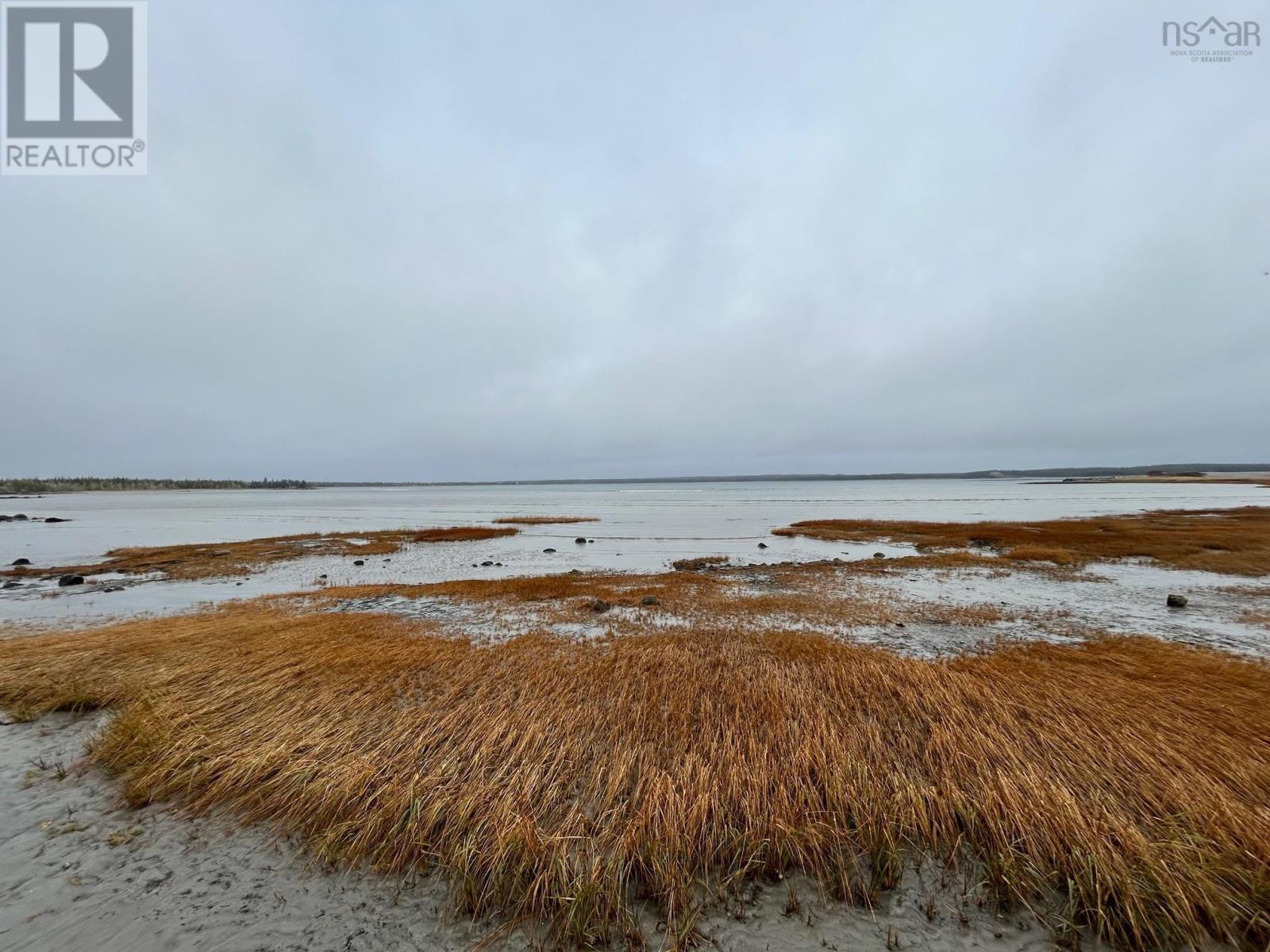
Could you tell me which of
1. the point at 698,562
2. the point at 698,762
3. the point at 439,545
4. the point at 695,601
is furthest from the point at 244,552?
the point at 698,762

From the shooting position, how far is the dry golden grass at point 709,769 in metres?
4.96

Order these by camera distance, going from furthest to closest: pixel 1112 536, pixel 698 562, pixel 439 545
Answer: pixel 439 545, pixel 1112 536, pixel 698 562

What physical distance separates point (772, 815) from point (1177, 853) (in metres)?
3.98

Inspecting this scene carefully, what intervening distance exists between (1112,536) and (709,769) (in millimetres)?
49755

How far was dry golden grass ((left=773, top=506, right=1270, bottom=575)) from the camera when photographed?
97.0 feet

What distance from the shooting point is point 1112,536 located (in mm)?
39125

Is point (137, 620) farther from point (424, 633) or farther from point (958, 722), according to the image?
point (958, 722)

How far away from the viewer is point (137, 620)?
55.1 feet

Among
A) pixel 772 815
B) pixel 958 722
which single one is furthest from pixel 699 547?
pixel 772 815

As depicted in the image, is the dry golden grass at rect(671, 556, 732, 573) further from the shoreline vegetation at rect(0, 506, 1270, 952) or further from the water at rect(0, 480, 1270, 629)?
the shoreline vegetation at rect(0, 506, 1270, 952)

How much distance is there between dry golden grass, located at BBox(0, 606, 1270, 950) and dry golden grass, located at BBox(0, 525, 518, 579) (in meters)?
21.6

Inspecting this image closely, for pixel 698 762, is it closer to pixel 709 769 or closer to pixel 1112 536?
pixel 709 769

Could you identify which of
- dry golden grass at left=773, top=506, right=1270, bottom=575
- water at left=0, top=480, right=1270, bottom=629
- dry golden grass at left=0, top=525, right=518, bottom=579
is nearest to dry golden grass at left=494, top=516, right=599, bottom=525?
water at left=0, top=480, right=1270, bottom=629

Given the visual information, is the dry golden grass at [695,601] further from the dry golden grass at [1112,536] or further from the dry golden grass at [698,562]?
the dry golden grass at [1112,536]
